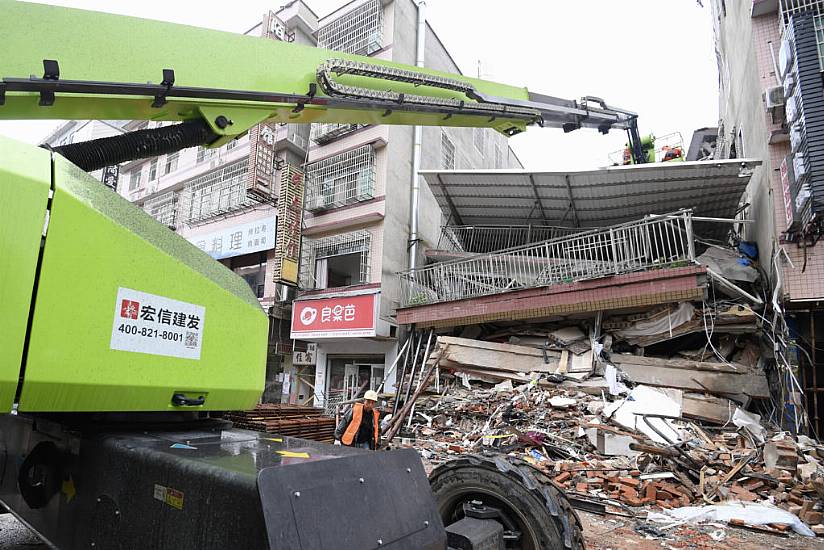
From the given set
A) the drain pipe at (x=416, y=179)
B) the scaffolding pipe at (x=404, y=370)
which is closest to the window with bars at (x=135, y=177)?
the drain pipe at (x=416, y=179)

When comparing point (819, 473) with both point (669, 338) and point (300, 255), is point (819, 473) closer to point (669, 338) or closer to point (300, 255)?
point (669, 338)

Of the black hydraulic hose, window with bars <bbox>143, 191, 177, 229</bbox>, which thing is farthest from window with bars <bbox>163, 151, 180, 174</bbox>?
the black hydraulic hose

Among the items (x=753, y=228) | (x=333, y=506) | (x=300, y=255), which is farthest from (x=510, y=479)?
(x=300, y=255)

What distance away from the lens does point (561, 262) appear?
12453mm

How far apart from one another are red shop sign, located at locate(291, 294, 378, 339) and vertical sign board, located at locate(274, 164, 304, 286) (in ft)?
3.78

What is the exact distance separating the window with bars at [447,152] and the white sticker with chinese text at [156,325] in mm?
17718

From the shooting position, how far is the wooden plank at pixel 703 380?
31.8 feet

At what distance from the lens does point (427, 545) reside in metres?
2.03

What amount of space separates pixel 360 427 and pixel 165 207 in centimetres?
2048

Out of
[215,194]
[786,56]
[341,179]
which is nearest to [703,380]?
[786,56]

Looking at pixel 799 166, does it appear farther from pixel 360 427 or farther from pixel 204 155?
pixel 204 155

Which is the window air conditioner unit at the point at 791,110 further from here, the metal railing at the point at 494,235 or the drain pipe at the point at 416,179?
the drain pipe at the point at 416,179

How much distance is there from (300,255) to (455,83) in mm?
12824

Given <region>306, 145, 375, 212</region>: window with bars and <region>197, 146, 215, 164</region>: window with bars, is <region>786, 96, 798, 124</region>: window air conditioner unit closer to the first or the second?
<region>306, 145, 375, 212</region>: window with bars
